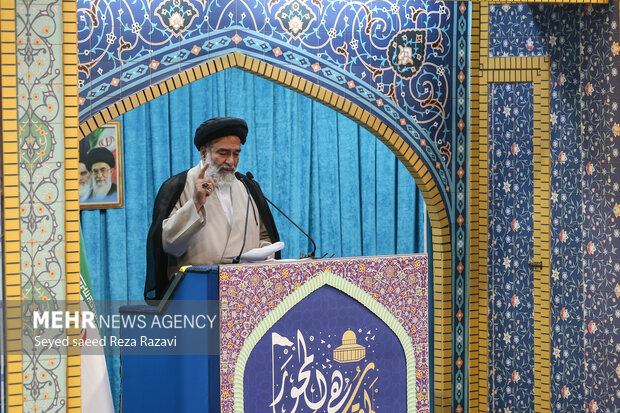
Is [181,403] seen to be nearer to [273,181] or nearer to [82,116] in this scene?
[82,116]

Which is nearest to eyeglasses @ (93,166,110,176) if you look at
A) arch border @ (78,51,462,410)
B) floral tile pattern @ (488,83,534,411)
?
arch border @ (78,51,462,410)

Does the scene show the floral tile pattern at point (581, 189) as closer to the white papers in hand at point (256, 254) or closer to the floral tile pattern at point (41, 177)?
the white papers in hand at point (256, 254)

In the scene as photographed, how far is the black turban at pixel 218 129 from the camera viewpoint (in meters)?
5.82

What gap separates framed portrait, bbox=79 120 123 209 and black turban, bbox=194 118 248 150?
1.63 metres

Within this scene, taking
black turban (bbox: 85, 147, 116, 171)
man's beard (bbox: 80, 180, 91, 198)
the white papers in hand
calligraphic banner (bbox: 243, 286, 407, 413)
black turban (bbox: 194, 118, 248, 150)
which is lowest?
calligraphic banner (bbox: 243, 286, 407, 413)

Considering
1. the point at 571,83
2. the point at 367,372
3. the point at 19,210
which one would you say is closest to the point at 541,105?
the point at 571,83

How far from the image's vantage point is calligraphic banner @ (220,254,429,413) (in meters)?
4.28

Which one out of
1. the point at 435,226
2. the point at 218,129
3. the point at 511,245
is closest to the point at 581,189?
the point at 511,245

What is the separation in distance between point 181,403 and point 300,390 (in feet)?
1.77

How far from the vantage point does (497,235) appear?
6.41 m

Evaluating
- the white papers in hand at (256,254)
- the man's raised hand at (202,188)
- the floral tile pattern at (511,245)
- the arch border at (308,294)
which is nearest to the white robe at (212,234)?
the man's raised hand at (202,188)

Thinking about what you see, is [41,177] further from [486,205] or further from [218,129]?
[486,205]

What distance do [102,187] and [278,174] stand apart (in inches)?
56.7

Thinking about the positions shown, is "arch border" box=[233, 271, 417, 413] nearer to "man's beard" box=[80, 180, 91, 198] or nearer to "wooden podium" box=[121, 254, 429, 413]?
"wooden podium" box=[121, 254, 429, 413]
